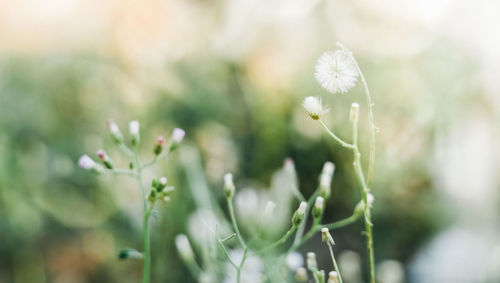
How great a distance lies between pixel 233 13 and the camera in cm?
106

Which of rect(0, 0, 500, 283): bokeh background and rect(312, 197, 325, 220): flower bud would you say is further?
rect(0, 0, 500, 283): bokeh background

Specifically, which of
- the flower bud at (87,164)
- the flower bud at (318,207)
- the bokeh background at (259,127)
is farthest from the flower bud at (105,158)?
the bokeh background at (259,127)

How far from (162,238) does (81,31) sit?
0.59 metres

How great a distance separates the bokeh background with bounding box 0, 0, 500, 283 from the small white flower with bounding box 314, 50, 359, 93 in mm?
376

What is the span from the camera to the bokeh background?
0.80 meters

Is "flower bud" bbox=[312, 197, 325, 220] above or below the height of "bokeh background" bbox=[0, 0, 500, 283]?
below

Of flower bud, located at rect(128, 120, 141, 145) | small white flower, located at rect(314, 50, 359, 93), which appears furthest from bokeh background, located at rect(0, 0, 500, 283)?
small white flower, located at rect(314, 50, 359, 93)

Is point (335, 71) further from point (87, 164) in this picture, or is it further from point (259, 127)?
point (259, 127)

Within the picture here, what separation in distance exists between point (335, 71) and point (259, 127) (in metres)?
0.61

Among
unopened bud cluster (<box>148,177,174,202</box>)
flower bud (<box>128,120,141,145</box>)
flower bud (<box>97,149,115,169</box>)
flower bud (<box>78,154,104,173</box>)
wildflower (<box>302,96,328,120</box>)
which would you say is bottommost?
wildflower (<box>302,96,328,120</box>)

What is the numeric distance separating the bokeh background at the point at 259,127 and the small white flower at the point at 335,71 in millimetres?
376

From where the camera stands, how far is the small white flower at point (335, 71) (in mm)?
286

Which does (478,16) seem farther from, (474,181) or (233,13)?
(233,13)

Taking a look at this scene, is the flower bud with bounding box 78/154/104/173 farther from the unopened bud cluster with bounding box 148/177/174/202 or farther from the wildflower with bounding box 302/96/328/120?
the wildflower with bounding box 302/96/328/120
